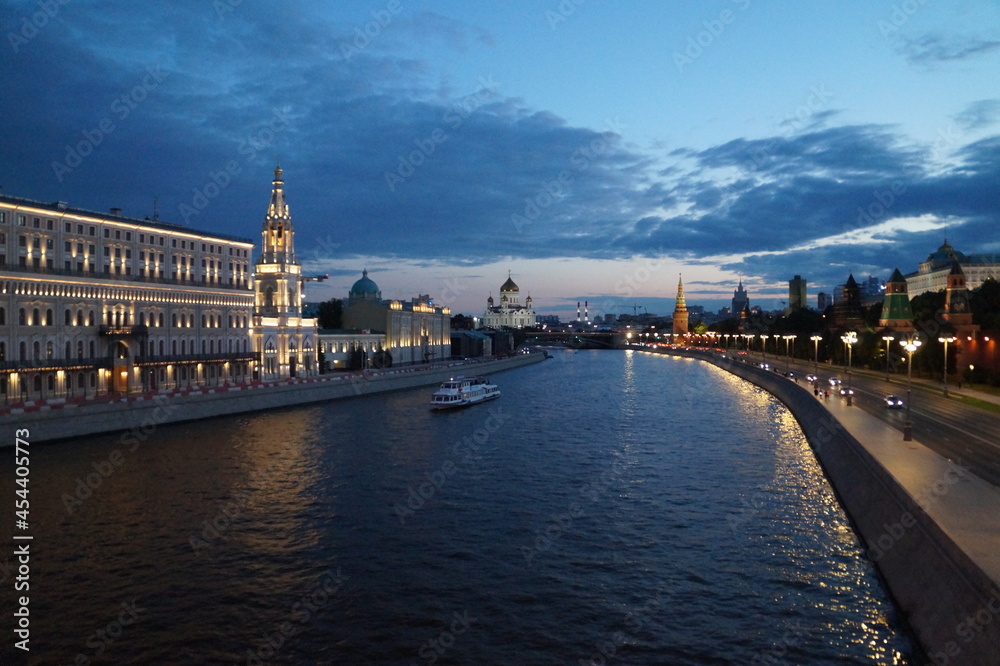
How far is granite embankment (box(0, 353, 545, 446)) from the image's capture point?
38625 millimetres

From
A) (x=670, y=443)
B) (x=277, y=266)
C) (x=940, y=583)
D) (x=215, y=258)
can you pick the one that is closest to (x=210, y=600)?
(x=940, y=583)

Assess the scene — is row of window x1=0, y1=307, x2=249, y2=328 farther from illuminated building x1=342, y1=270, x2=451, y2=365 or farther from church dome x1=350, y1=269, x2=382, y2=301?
church dome x1=350, y1=269, x2=382, y2=301

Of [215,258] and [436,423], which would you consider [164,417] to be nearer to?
[436,423]

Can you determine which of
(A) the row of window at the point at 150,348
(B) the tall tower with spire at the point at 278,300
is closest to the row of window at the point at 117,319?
(A) the row of window at the point at 150,348

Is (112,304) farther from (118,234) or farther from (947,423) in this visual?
(947,423)

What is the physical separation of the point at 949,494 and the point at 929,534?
3852mm

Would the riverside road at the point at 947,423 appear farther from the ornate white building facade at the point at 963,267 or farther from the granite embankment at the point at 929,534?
the ornate white building facade at the point at 963,267

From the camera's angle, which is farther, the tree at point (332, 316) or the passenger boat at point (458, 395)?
the tree at point (332, 316)

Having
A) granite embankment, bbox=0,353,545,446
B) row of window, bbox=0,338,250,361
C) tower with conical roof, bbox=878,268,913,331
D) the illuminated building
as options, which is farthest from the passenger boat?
tower with conical roof, bbox=878,268,913,331

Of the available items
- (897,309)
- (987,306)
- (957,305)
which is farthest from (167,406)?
(987,306)

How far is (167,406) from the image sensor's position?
47.3 metres

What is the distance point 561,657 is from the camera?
15.2 m

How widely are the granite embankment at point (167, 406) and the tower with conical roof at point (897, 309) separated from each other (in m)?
58.8

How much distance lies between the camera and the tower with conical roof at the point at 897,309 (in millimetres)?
85081
